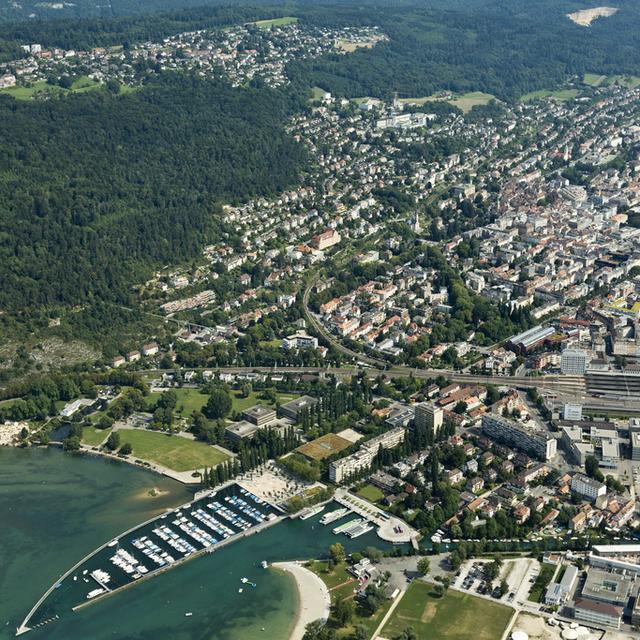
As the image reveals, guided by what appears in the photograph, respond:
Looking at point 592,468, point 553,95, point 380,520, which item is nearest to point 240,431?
point 380,520

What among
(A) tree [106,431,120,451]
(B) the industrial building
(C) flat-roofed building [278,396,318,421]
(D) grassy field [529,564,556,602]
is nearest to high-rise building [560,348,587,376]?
(B) the industrial building

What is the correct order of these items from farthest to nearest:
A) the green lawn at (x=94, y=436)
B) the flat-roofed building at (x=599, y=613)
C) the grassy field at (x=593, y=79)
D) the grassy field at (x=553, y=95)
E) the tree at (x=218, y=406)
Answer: the grassy field at (x=593, y=79) < the grassy field at (x=553, y=95) < the tree at (x=218, y=406) < the green lawn at (x=94, y=436) < the flat-roofed building at (x=599, y=613)

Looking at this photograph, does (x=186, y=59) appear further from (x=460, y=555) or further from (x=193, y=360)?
(x=460, y=555)

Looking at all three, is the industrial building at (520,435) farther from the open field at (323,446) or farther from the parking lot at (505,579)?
the parking lot at (505,579)

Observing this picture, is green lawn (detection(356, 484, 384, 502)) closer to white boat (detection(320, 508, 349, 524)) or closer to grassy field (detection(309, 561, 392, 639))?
white boat (detection(320, 508, 349, 524))

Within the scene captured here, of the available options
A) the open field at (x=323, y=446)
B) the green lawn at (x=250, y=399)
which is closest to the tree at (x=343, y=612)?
the open field at (x=323, y=446)

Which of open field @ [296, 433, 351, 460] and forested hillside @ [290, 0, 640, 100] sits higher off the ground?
forested hillside @ [290, 0, 640, 100]

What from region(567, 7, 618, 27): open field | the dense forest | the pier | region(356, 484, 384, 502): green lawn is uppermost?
region(567, 7, 618, 27): open field

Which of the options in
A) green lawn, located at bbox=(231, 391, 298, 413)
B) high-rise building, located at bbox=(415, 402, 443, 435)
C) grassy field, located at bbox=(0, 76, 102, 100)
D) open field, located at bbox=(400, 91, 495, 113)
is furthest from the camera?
open field, located at bbox=(400, 91, 495, 113)
